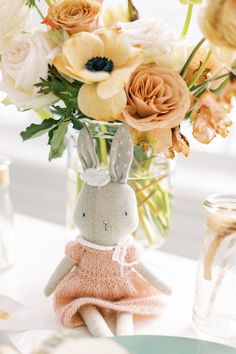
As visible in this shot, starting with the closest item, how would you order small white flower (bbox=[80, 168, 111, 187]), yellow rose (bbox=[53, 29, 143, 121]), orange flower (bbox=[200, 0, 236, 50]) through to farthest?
1. orange flower (bbox=[200, 0, 236, 50])
2. yellow rose (bbox=[53, 29, 143, 121])
3. small white flower (bbox=[80, 168, 111, 187])

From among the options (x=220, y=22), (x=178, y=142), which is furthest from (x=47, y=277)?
(x=220, y=22)

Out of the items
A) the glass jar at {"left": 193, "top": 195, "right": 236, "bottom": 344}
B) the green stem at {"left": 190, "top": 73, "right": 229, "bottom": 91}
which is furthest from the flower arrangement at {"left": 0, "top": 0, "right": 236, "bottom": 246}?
the glass jar at {"left": 193, "top": 195, "right": 236, "bottom": 344}

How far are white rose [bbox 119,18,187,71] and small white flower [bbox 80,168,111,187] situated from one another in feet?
0.48

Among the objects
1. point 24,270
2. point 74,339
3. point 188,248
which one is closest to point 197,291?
point 74,339

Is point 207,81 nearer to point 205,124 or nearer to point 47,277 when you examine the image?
point 205,124

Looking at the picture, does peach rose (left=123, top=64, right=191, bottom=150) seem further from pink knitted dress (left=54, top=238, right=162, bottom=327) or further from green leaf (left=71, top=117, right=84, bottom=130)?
pink knitted dress (left=54, top=238, right=162, bottom=327)

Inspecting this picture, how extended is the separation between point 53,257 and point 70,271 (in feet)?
0.60

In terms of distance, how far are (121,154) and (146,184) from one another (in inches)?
6.9

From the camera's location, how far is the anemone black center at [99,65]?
61 centimetres

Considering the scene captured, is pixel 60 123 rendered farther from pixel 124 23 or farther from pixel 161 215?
pixel 161 215

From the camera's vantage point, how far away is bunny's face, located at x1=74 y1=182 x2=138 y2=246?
71 centimetres

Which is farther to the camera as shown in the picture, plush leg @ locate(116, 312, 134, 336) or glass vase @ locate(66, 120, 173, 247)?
glass vase @ locate(66, 120, 173, 247)

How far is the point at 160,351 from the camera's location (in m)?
0.62

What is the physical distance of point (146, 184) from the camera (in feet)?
2.82
